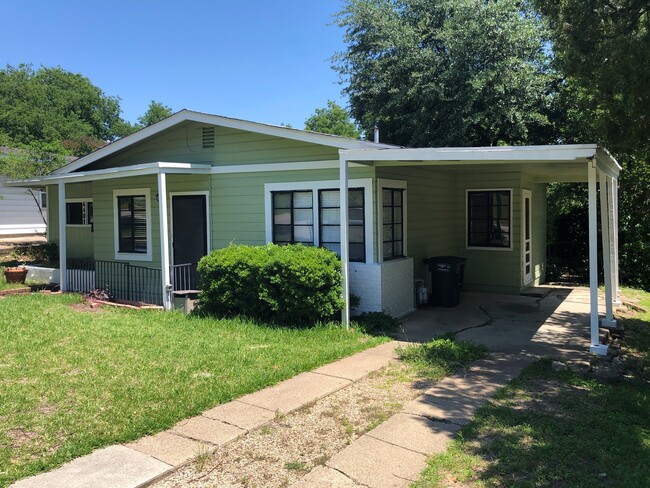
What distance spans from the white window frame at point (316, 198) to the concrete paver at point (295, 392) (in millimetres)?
3122

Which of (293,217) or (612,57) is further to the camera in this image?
(293,217)

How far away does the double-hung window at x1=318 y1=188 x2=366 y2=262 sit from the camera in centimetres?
850

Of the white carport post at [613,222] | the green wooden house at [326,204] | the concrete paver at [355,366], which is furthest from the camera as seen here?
the white carport post at [613,222]

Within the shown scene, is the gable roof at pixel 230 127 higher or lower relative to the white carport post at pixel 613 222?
higher

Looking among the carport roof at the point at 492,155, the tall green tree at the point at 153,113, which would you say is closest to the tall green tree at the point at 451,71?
the carport roof at the point at 492,155

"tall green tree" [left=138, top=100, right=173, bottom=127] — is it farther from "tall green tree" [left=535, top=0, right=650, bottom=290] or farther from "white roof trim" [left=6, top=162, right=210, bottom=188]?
"tall green tree" [left=535, top=0, right=650, bottom=290]

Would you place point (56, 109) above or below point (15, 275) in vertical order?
above

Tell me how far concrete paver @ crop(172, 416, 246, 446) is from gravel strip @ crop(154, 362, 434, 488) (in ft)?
0.31

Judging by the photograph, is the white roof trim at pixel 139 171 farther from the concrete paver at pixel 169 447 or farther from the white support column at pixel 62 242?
the concrete paver at pixel 169 447

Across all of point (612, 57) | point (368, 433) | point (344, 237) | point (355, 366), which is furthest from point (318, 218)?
point (368, 433)

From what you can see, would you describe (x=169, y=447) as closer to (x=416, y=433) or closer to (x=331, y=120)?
(x=416, y=433)

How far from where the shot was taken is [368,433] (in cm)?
428

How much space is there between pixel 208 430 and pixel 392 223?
555 cm

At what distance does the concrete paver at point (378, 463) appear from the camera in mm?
3513
